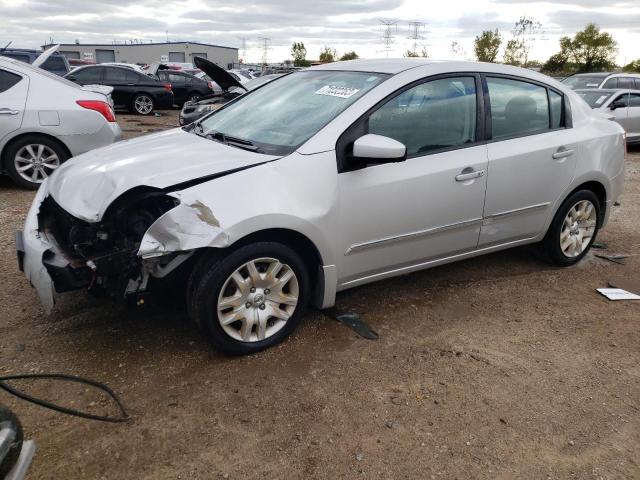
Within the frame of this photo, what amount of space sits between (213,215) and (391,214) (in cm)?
117

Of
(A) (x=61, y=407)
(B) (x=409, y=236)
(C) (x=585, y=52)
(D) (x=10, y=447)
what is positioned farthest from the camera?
(C) (x=585, y=52)

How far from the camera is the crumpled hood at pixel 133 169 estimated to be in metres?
2.97

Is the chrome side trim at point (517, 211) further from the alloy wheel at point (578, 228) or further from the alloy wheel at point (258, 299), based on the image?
the alloy wheel at point (258, 299)

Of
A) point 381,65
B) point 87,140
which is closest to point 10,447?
point 381,65

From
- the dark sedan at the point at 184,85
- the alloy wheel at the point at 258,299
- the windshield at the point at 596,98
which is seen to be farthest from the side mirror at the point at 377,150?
the dark sedan at the point at 184,85

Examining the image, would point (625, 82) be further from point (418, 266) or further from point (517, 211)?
point (418, 266)

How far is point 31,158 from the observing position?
651 cm

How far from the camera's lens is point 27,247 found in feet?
10.3

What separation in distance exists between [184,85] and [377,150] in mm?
17224

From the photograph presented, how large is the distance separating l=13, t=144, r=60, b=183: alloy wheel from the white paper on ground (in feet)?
19.5

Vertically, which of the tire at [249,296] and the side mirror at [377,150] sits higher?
the side mirror at [377,150]

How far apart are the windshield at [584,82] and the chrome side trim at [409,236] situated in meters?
11.9

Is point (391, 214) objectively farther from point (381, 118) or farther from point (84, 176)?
point (84, 176)

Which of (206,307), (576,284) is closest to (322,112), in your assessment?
(206,307)
